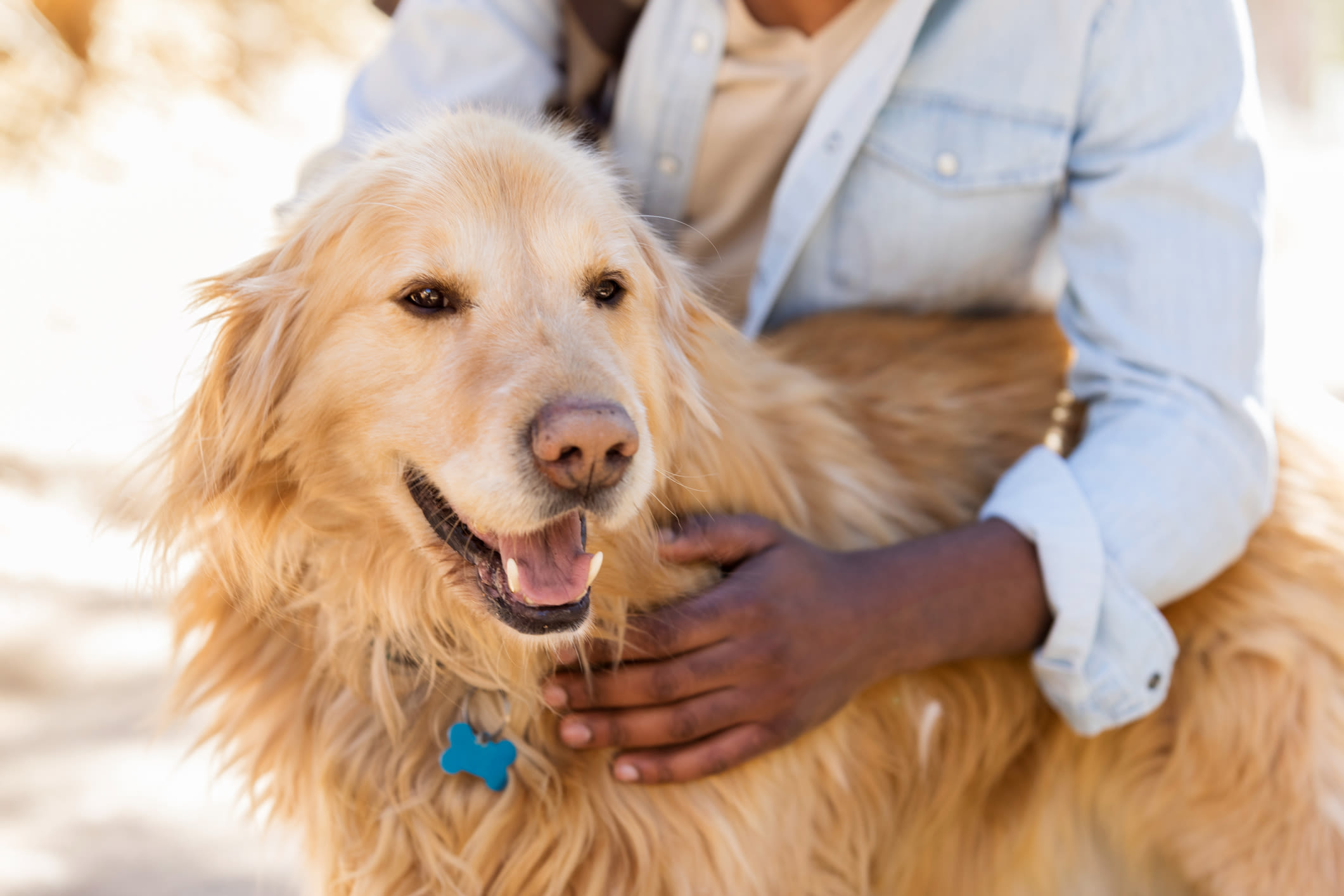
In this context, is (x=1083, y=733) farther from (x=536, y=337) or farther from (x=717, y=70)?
(x=717, y=70)

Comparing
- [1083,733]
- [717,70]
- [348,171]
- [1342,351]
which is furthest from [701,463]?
[1342,351]

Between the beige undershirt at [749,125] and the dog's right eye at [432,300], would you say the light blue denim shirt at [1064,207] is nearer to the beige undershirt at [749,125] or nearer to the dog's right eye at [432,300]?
the beige undershirt at [749,125]

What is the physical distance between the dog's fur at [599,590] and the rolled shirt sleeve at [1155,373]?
0.15 meters

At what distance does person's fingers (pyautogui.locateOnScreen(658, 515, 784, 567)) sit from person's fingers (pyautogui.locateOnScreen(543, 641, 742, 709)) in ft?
0.44

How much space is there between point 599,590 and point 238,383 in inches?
23.7

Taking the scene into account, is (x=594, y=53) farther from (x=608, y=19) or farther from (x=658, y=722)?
(x=658, y=722)

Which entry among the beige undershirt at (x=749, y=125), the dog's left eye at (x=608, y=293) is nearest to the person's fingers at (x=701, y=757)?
the dog's left eye at (x=608, y=293)

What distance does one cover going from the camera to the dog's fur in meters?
1.58

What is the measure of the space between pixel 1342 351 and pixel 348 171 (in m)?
5.47

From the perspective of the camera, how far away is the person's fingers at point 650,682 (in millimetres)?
1689

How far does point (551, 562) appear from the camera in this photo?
5.07 ft

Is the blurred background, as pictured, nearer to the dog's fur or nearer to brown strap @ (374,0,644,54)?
the dog's fur

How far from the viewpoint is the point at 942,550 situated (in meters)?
1.84

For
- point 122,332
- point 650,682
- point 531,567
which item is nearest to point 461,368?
point 531,567
